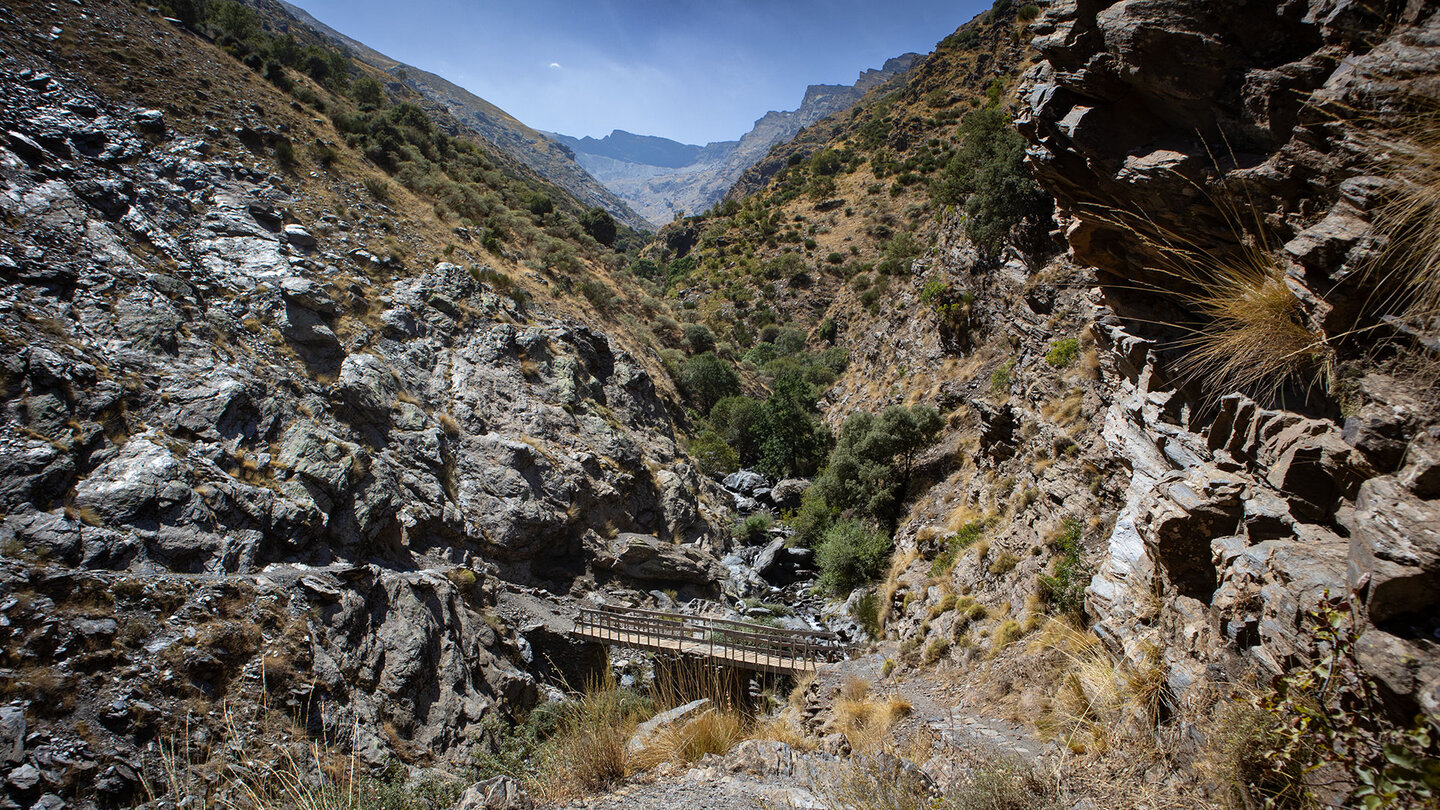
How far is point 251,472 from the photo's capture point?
12484 mm

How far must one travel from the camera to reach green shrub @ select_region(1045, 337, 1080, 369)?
512 inches

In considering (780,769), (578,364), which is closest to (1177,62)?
(780,769)

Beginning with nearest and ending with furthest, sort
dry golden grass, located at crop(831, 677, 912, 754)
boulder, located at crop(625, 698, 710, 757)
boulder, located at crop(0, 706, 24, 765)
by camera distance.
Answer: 1. boulder, located at crop(625, 698, 710, 757)
2. boulder, located at crop(0, 706, 24, 765)
3. dry golden grass, located at crop(831, 677, 912, 754)

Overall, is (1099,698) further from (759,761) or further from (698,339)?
(698,339)

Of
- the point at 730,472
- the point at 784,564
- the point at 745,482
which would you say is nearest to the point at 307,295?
the point at 784,564

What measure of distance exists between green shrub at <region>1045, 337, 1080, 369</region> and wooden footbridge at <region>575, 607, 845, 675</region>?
26.3 feet

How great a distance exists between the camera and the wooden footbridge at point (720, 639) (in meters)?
13.4

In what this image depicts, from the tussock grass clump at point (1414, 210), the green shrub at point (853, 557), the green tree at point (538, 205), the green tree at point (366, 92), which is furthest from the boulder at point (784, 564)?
the green tree at point (366, 92)

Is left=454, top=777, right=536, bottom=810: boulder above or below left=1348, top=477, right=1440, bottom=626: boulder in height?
below

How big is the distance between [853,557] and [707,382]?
18.4 m

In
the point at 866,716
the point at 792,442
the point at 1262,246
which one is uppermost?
the point at 1262,246

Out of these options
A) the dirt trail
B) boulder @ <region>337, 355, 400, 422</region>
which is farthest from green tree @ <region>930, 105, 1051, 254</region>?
boulder @ <region>337, 355, 400, 422</region>

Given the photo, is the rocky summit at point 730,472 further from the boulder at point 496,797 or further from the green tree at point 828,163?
the green tree at point 828,163

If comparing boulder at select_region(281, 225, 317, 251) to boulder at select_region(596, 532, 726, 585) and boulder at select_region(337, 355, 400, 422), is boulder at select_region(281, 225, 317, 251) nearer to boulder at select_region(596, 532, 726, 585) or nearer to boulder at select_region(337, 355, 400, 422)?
boulder at select_region(337, 355, 400, 422)
